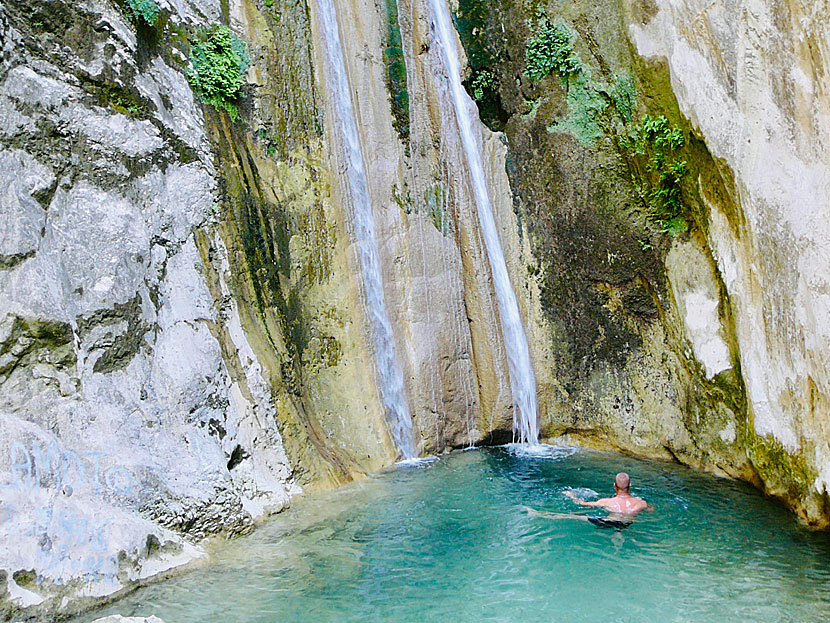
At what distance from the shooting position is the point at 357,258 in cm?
860

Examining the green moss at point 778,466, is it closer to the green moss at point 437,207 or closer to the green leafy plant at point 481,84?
the green moss at point 437,207

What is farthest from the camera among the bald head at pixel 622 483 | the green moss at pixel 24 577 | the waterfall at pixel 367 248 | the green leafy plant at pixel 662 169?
the waterfall at pixel 367 248

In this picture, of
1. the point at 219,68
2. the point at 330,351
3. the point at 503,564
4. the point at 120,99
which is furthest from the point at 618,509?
the point at 219,68

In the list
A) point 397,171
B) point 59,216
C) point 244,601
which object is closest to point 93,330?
point 59,216

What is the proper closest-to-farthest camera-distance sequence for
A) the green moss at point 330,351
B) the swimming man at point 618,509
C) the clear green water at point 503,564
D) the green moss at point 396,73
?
the clear green water at point 503,564
the swimming man at point 618,509
the green moss at point 330,351
the green moss at point 396,73

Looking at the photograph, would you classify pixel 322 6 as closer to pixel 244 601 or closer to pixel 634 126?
pixel 634 126

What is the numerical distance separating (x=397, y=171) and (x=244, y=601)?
573 cm

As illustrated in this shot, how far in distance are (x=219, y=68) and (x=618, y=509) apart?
21.0 ft

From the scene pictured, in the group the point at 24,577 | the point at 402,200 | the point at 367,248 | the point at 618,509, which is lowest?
the point at 618,509

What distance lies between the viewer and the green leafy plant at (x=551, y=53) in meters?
9.05

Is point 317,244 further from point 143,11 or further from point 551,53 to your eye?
point 551,53

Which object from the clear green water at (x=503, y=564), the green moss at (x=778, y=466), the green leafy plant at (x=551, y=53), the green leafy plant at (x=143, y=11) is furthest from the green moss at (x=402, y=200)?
the green moss at (x=778, y=466)

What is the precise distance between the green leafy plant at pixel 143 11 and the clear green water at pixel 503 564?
522 cm

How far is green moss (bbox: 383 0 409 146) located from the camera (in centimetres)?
924
